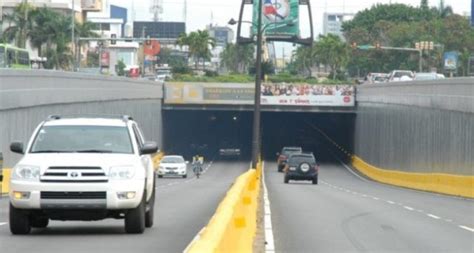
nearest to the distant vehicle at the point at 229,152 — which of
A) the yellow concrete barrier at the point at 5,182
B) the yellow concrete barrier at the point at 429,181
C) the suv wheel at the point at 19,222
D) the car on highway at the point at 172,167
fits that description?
the yellow concrete barrier at the point at 429,181

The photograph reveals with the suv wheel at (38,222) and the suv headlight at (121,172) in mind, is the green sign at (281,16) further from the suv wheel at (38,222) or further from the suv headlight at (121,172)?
the suv headlight at (121,172)

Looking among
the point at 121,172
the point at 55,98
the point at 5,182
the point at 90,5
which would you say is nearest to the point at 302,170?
the point at 55,98

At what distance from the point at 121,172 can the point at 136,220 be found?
3.41 ft

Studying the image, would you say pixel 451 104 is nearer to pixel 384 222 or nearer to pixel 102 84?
pixel 102 84

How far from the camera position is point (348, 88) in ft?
323

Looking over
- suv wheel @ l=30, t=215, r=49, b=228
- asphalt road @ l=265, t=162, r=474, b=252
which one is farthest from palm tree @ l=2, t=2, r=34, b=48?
suv wheel @ l=30, t=215, r=49, b=228

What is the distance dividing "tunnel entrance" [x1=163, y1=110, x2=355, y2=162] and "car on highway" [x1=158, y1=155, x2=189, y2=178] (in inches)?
1304

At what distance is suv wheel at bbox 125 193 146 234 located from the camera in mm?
18547

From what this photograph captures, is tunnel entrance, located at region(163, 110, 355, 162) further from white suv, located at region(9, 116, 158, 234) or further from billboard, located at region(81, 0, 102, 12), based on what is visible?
white suv, located at region(9, 116, 158, 234)

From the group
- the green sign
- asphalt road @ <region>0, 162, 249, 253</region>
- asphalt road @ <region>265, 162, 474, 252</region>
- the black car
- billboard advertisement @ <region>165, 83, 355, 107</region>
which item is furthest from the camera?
the green sign

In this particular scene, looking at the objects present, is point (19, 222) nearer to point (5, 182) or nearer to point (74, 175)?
point (74, 175)

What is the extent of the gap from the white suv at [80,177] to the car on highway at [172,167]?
175ft

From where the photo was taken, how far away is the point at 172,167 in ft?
241

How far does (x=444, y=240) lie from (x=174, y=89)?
77.2 m
